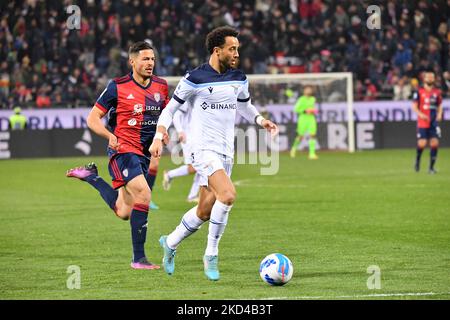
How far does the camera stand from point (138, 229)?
32.7 ft

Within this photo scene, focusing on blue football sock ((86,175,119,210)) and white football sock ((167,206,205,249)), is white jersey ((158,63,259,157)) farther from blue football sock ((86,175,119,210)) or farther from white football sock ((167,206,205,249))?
blue football sock ((86,175,119,210))

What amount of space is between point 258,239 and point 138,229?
241 cm

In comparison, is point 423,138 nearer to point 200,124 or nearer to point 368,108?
point 368,108

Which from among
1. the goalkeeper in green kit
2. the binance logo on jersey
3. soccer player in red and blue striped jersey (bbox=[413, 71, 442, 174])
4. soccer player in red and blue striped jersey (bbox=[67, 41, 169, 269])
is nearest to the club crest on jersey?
soccer player in red and blue striped jersey (bbox=[67, 41, 169, 269])

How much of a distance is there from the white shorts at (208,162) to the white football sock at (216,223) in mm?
282

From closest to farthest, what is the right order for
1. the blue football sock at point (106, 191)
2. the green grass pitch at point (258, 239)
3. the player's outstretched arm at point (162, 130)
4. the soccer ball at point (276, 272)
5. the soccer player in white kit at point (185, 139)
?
1. the green grass pitch at point (258, 239)
2. the soccer ball at point (276, 272)
3. the player's outstretched arm at point (162, 130)
4. the blue football sock at point (106, 191)
5. the soccer player in white kit at point (185, 139)

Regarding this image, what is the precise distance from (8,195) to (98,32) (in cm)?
1557

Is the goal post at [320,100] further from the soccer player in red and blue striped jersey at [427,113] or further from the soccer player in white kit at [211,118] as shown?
the soccer player in white kit at [211,118]

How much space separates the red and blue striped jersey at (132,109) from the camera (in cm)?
1030

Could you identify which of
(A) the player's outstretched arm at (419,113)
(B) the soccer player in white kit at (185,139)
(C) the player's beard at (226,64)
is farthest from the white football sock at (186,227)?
(A) the player's outstretched arm at (419,113)

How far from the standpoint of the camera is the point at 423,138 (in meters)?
23.2

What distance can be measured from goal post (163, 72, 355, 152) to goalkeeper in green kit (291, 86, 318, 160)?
2.48 ft

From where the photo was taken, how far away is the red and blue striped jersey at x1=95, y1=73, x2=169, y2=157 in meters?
10.3
